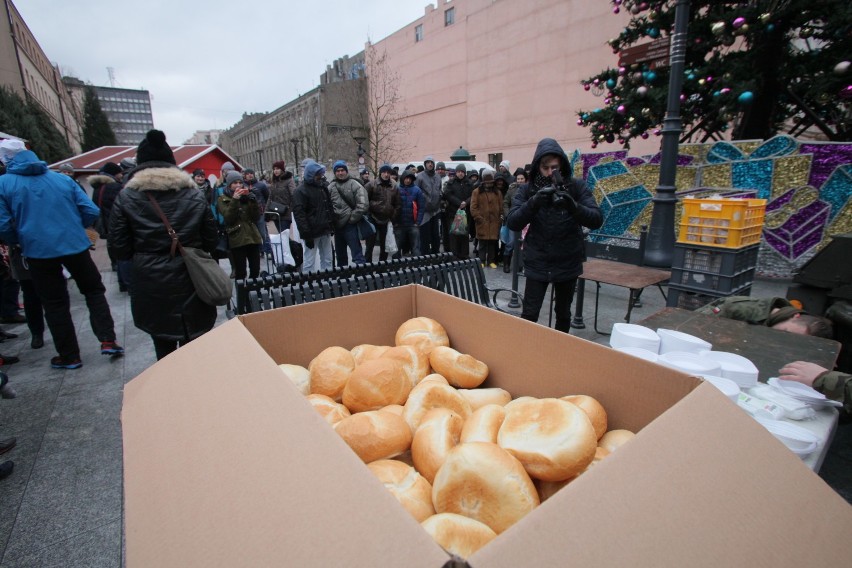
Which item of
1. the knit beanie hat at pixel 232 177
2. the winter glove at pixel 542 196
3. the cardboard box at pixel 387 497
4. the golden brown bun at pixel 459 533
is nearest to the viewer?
the cardboard box at pixel 387 497

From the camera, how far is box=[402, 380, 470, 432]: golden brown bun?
1330mm

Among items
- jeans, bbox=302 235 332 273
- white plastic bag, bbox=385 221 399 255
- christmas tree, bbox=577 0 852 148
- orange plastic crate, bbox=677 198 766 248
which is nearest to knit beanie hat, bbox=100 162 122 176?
jeans, bbox=302 235 332 273

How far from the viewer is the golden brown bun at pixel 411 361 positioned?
1549 mm

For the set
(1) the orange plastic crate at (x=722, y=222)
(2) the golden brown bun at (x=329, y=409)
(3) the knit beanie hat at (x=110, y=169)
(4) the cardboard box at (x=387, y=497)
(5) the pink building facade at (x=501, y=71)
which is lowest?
(2) the golden brown bun at (x=329, y=409)

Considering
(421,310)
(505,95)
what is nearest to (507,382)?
(421,310)

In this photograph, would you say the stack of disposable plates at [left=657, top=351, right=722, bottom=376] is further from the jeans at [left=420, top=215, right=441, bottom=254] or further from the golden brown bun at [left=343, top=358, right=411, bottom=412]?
the jeans at [left=420, top=215, right=441, bottom=254]

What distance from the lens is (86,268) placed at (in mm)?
3895

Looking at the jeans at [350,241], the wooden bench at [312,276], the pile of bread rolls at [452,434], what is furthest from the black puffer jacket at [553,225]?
the jeans at [350,241]

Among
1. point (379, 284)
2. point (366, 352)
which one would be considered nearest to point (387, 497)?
point (366, 352)

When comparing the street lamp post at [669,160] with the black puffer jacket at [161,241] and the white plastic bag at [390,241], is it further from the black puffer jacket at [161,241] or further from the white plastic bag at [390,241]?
the black puffer jacket at [161,241]

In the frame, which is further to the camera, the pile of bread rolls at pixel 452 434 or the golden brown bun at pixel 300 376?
the golden brown bun at pixel 300 376

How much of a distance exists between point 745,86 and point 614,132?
214 centimetres

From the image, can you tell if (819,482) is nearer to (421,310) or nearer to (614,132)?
(421,310)

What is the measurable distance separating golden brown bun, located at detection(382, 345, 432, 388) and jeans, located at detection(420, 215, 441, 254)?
284 inches
